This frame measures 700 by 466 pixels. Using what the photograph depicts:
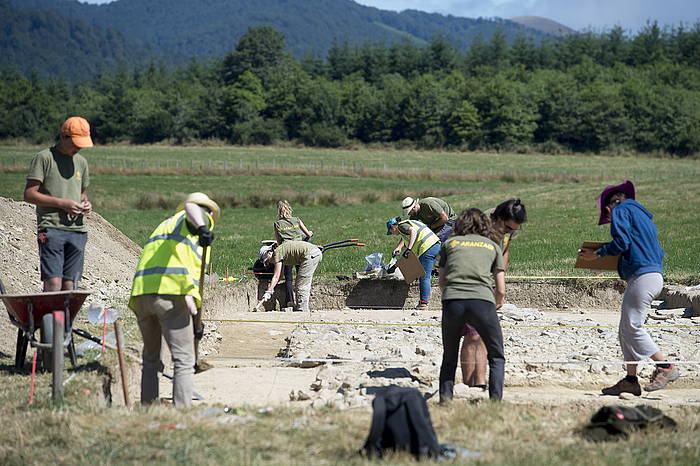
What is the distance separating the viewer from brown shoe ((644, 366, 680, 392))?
811cm

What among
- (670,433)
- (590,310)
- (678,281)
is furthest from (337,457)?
(678,281)

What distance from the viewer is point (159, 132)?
99500mm

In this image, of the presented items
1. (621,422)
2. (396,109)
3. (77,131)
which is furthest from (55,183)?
(396,109)

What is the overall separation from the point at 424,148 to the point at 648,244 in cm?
8934

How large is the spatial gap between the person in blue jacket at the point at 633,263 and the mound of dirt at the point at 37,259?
6230mm

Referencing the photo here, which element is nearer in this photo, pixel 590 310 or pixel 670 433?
pixel 670 433

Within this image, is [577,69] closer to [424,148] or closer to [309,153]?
[424,148]

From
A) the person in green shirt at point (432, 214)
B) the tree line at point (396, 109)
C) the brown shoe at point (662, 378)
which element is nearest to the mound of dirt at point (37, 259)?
the person in green shirt at point (432, 214)

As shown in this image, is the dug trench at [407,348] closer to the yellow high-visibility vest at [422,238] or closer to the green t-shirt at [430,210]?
the yellow high-visibility vest at [422,238]

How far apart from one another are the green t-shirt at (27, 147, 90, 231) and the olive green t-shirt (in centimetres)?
561

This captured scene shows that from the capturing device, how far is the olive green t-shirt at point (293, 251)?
13297 mm

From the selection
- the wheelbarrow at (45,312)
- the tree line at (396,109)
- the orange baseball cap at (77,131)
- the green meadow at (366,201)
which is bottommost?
the green meadow at (366,201)

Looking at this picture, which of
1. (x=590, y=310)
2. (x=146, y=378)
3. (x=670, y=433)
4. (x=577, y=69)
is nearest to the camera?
(x=670, y=433)

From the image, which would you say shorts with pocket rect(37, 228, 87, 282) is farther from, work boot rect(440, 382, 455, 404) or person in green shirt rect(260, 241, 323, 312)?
person in green shirt rect(260, 241, 323, 312)
